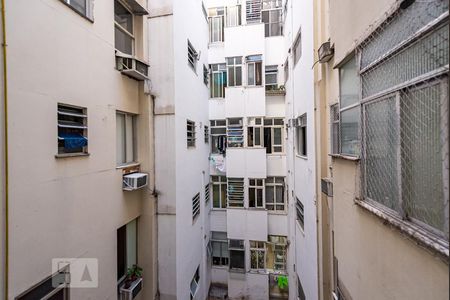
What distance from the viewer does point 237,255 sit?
33.1 ft

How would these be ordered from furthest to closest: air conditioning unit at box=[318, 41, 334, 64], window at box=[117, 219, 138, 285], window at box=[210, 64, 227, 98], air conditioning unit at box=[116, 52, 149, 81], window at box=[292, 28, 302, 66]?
1. window at box=[210, 64, 227, 98]
2. window at box=[292, 28, 302, 66]
3. window at box=[117, 219, 138, 285]
4. air conditioning unit at box=[116, 52, 149, 81]
5. air conditioning unit at box=[318, 41, 334, 64]

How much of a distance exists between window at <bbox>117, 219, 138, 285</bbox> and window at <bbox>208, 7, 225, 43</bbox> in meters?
9.72

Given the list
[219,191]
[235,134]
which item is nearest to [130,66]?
[235,134]

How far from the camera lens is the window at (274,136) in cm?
1008

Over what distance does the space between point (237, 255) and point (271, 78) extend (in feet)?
27.4

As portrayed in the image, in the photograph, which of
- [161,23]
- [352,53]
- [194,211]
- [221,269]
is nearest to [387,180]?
[352,53]

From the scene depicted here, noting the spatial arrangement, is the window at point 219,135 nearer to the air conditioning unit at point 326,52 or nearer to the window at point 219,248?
the window at point 219,248

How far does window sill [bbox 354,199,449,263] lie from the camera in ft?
4.07

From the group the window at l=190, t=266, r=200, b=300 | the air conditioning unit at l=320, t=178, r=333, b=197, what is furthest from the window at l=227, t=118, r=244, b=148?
the air conditioning unit at l=320, t=178, r=333, b=197

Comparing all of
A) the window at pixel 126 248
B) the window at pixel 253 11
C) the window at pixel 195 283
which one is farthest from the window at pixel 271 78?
the window at pixel 195 283

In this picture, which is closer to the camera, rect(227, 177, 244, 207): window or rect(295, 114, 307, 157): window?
rect(295, 114, 307, 157): window

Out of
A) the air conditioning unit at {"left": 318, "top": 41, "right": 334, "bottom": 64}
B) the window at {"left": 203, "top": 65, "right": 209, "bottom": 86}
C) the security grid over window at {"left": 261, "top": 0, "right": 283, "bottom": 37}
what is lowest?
the air conditioning unit at {"left": 318, "top": 41, "right": 334, "bottom": 64}

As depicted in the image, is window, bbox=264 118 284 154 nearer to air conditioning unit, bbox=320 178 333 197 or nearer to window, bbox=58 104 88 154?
air conditioning unit, bbox=320 178 333 197

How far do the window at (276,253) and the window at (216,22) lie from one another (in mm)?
10084
